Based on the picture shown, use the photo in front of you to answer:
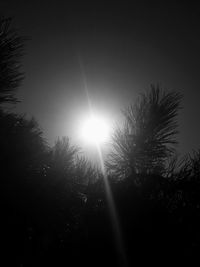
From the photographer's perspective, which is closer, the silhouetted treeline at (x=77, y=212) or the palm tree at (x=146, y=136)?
the silhouetted treeline at (x=77, y=212)

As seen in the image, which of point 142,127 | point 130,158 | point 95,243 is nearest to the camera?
point 95,243

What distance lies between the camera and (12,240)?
1383 millimetres

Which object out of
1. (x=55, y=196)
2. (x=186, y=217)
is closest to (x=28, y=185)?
(x=55, y=196)

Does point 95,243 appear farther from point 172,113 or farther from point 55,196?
point 172,113

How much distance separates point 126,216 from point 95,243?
0.81 feet

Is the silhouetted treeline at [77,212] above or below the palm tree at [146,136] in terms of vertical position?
below

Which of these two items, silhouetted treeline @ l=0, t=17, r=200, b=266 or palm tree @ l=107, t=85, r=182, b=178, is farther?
palm tree @ l=107, t=85, r=182, b=178

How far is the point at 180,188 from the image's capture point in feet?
6.14

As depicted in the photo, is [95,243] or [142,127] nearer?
[95,243]

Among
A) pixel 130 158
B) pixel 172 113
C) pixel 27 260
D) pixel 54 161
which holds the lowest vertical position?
pixel 27 260

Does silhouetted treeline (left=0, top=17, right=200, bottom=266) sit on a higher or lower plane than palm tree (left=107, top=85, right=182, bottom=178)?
lower

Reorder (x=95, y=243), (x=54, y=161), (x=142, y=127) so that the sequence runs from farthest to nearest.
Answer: (x=142, y=127) → (x=54, y=161) → (x=95, y=243)

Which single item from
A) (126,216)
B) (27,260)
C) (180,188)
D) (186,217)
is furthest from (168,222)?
(27,260)

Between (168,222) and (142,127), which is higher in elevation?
(142,127)
